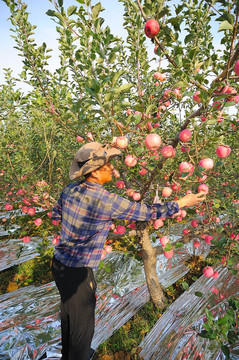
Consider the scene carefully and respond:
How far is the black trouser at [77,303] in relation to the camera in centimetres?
171

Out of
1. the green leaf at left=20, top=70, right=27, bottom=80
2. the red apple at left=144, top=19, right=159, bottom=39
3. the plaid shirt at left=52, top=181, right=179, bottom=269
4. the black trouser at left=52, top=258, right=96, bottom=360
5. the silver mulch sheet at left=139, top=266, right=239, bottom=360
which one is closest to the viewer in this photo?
the red apple at left=144, top=19, right=159, bottom=39

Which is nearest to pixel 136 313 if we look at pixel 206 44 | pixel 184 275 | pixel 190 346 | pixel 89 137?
pixel 190 346

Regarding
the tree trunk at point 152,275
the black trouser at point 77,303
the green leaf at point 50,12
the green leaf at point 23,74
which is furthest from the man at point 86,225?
the green leaf at point 23,74

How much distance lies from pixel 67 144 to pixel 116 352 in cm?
339

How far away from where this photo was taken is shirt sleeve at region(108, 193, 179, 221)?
5.23ft

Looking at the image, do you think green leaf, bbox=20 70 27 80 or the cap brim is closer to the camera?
the cap brim

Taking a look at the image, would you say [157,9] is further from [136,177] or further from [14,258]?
[14,258]

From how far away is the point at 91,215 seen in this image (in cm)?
162

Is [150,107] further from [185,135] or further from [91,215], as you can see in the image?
[91,215]

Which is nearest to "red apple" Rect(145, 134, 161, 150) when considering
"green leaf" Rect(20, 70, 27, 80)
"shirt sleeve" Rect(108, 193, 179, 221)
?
"shirt sleeve" Rect(108, 193, 179, 221)

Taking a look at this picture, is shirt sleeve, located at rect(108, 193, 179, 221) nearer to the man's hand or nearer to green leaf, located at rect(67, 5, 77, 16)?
the man's hand

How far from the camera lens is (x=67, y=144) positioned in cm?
396

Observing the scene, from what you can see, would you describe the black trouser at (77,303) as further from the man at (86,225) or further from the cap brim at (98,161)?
the cap brim at (98,161)

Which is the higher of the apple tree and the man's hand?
the apple tree
